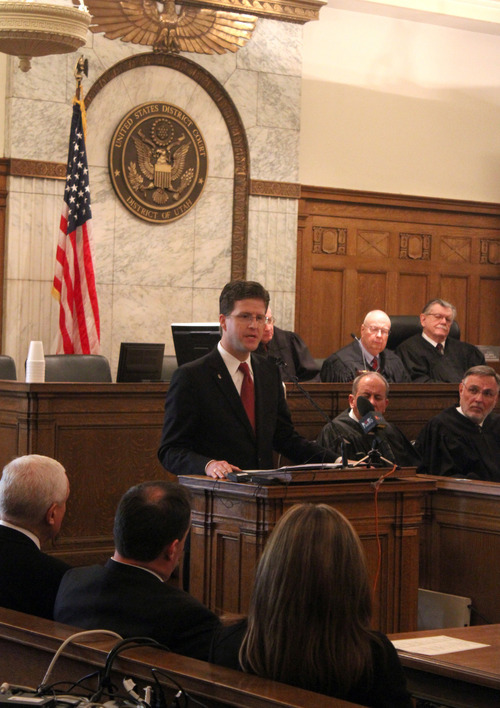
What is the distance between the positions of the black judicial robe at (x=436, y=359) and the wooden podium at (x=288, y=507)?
4331mm

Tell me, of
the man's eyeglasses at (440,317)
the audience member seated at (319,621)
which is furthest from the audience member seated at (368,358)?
the audience member seated at (319,621)

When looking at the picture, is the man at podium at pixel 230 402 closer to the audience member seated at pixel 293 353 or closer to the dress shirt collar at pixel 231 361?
the dress shirt collar at pixel 231 361

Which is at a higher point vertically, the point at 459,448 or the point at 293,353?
the point at 293,353

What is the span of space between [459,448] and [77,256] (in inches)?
143

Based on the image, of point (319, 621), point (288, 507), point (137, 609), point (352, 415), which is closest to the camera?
point (319, 621)

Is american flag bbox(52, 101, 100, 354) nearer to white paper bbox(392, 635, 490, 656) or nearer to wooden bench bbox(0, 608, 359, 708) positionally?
white paper bbox(392, 635, 490, 656)

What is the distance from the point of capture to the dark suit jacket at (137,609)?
95.0 inches

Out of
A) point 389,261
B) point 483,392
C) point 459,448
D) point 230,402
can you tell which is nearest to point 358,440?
point 459,448

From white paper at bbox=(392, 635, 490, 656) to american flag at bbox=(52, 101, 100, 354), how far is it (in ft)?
18.3

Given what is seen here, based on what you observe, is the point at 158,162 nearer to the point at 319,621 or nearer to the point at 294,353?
the point at 294,353

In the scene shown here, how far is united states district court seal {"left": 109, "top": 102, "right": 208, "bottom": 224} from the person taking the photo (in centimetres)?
909

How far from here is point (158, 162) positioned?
367 inches

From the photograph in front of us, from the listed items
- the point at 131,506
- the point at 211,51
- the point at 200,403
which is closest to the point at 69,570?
the point at 131,506

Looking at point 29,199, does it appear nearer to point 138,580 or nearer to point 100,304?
point 100,304
